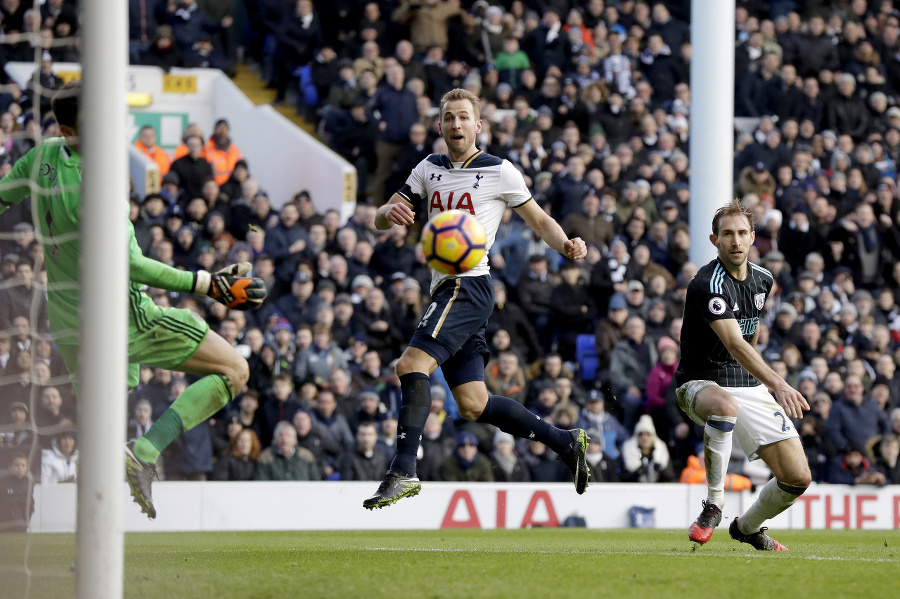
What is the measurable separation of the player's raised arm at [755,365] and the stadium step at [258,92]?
38.5ft

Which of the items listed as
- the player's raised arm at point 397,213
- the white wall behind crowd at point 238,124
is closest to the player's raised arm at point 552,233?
the player's raised arm at point 397,213

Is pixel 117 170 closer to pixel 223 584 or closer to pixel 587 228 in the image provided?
pixel 223 584

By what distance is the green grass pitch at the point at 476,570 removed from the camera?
5.10 metres

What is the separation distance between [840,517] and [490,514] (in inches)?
145

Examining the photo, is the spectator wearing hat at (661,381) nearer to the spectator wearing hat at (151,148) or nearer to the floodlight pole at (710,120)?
the floodlight pole at (710,120)

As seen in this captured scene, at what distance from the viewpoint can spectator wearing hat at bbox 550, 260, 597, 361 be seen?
13656mm

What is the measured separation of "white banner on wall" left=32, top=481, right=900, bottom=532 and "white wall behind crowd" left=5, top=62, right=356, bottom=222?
558cm

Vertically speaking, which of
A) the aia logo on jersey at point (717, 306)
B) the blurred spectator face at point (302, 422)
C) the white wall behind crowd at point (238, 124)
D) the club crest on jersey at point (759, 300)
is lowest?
the blurred spectator face at point (302, 422)

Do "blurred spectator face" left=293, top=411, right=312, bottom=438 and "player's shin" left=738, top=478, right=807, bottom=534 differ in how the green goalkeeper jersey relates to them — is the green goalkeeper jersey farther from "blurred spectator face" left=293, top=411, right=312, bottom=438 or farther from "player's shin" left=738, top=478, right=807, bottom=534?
"blurred spectator face" left=293, top=411, right=312, bottom=438

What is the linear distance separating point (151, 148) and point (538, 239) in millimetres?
4803

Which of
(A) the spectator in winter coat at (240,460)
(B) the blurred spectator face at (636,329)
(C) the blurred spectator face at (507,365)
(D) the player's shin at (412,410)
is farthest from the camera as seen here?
(B) the blurred spectator face at (636,329)

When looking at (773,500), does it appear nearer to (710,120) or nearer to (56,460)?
(56,460)

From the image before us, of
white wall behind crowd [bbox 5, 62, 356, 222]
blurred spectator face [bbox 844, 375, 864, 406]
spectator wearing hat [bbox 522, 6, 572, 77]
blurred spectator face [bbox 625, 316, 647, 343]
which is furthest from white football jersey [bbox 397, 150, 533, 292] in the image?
spectator wearing hat [bbox 522, 6, 572, 77]

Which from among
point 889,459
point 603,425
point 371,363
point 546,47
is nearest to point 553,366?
point 603,425
